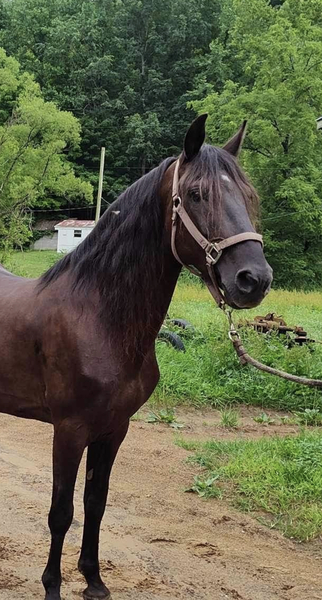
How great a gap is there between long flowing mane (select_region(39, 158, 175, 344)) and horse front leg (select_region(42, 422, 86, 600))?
491 millimetres

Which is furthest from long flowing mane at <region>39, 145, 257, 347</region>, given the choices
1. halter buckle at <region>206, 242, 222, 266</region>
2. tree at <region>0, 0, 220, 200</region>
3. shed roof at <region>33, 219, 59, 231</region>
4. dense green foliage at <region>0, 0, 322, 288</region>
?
shed roof at <region>33, 219, 59, 231</region>

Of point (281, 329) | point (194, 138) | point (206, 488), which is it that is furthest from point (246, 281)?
point (281, 329)

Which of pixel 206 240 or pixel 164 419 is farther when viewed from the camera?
pixel 164 419

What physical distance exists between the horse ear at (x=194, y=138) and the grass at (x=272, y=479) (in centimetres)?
274

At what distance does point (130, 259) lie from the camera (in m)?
2.49

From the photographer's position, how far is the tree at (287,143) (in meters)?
27.2

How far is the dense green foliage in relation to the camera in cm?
2792

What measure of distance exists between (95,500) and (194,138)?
70.7 inches

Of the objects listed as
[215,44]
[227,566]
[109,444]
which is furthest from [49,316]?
[215,44]

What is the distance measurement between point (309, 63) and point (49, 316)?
29251 mm

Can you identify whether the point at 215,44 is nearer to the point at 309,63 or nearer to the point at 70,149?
the point at 70,149

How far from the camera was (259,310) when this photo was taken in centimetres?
1497

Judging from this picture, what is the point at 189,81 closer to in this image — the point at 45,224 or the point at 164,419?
the point at 45,224

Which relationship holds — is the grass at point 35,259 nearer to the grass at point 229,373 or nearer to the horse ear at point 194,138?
the grass at point 229,373
